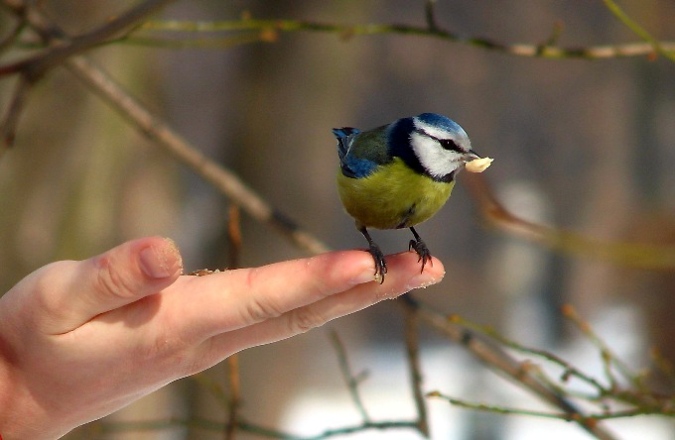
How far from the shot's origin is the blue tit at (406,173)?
73cm

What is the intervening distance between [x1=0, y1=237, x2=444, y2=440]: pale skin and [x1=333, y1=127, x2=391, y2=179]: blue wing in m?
0.15

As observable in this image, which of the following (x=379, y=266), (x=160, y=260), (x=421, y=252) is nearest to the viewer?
(x=160, y=260)

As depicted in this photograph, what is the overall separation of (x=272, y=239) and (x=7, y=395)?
1.21 m

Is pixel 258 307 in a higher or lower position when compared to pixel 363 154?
lower

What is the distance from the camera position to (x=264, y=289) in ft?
1.91

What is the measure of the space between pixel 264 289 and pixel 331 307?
0.08 metres

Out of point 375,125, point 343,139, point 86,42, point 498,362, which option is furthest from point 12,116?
point 375,125

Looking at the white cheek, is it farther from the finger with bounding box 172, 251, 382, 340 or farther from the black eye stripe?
the finger with bounding box 172, 251, 382, 340

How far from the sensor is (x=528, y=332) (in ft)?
7.06

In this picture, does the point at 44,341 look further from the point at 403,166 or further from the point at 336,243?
the point at 336,243

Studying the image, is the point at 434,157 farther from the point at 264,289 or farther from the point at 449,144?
the point at 264,289

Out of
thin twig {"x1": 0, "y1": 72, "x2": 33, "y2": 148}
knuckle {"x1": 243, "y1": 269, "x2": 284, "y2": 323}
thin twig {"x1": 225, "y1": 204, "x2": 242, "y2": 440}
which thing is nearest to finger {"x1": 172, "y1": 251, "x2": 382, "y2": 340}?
knuckle {"x1": 243, "y1": 269, "x2": 284, "y2": 323}

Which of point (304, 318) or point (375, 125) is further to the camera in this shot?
point (375, 125)

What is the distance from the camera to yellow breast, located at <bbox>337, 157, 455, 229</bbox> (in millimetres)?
760
